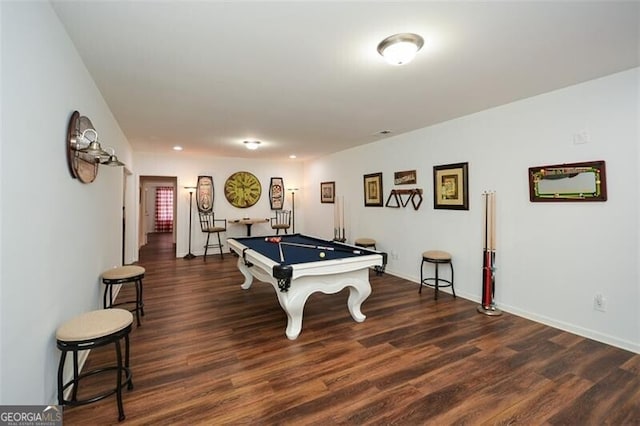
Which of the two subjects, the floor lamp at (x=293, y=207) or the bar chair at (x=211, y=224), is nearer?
the bar chair at (x=211, y=224)

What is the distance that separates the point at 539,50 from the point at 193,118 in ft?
12.8

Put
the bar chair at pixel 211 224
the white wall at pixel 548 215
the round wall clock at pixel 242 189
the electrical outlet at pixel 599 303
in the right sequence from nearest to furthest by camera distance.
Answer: the white wall at pixel 548 215
the electrical outlet at pixel 599 303
the bar chair at pixel 211 224
the round wall clock at pixel 242 189

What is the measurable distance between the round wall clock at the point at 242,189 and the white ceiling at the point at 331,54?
3.56 metres

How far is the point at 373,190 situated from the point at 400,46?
3.81 meters

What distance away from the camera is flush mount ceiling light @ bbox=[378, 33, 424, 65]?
6.77 feet

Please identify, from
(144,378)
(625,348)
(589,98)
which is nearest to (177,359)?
(144,378)

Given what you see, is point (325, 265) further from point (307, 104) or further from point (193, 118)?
point (193, 118)

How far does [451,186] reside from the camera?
4.25m

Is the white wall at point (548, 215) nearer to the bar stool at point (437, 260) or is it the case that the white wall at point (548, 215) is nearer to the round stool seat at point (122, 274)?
the bar stool at point (437, 260)

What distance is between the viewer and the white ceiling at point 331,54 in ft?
5.96

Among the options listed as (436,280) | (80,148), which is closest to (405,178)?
(436,280)

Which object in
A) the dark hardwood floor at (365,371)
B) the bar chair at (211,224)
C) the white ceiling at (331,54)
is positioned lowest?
the dark hardwood floor at (365,371)

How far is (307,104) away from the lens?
3.53 meters

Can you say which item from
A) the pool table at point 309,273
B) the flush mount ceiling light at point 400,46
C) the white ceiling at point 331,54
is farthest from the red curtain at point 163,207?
the flush mount ceiling light at point 400,46
